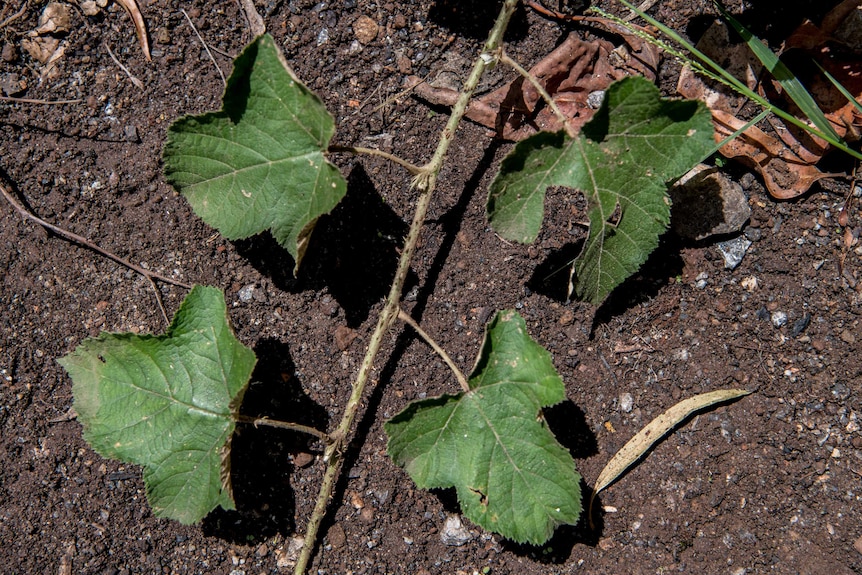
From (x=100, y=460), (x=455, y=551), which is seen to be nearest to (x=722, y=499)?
(x=455, y=551)

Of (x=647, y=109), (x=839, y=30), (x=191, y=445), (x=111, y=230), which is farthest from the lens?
(x=111, y=230)

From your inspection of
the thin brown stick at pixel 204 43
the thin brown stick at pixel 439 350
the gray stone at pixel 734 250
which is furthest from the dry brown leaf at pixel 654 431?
the thin brown stick at pixel 204 43

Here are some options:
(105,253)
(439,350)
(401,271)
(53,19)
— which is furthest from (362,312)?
(53,19)

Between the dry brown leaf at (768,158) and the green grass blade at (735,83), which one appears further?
the dry brown leaf at (768,158)

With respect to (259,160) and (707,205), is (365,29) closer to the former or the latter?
(259,160)

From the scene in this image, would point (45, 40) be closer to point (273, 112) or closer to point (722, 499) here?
point (273, 112)

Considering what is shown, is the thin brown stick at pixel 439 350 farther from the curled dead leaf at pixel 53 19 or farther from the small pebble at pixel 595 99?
the curled dead leaf at pixel 53 19

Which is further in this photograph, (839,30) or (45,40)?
(45,40)
